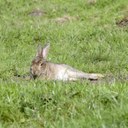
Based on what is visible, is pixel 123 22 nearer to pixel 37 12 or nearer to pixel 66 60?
pixel 66 60

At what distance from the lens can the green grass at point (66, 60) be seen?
5320mm

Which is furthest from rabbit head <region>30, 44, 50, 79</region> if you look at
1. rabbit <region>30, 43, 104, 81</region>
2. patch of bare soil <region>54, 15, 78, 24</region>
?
patch of bare soil <region>54, 15, 78, 24</region>

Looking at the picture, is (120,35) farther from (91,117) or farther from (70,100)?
(91,117)

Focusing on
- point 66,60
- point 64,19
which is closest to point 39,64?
point 66,60

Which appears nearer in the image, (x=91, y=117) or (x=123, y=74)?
(x=91, y=117)

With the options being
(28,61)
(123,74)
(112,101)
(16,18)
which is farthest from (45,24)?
(112,101)

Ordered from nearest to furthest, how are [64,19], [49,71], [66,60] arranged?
[49,71] < [66,60] < [64,19]

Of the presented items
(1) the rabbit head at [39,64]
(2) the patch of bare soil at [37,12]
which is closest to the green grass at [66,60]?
(2) the patch of bare soil at [37,12]

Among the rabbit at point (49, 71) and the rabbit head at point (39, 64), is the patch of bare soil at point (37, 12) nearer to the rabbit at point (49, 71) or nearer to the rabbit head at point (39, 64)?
the rabbit head at point (39, 64)

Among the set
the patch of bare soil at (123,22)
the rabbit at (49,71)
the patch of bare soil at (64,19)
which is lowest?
the rabbit at (49,71)

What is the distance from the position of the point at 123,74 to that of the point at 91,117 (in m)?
4.89

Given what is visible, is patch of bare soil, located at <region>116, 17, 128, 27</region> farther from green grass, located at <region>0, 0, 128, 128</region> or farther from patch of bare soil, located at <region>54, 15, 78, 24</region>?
patch of bare soil, located at <region>54, 15, 78, 24</region>

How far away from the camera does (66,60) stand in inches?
442

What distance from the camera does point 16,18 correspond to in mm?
16703
